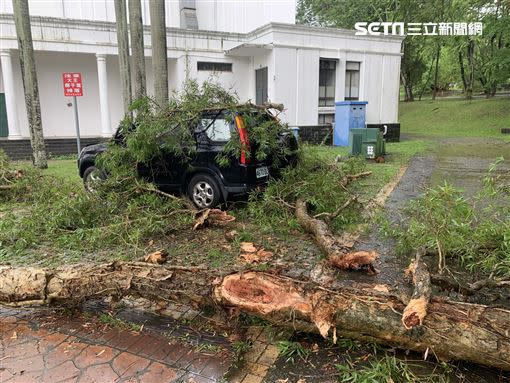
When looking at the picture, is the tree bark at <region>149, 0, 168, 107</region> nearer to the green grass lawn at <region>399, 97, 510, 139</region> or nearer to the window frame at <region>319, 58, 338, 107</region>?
the window frame at <region>319, 58, 338, 107</region>

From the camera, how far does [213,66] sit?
18.6 meters

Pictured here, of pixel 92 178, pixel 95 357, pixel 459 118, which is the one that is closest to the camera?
pixel 95 357

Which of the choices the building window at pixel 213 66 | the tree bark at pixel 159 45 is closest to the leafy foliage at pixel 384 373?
the tree bark at pixel 159 45

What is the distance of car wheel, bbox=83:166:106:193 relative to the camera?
254 inches

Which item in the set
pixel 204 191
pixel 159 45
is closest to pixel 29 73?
pixel 159 45

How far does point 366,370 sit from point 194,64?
55.8ft

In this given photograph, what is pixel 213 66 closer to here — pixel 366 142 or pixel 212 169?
pixel 366 142

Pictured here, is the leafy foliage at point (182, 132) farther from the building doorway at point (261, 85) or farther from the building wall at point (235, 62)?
the building doorway at point (261, 85)

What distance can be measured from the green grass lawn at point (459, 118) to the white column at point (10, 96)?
817 inches

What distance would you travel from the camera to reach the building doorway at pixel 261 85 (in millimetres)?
18125

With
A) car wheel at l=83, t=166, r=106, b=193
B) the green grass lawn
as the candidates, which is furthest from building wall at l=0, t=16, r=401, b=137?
car wheel at l=83, t=166, r=106, b=193

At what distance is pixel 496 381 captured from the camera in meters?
2.57

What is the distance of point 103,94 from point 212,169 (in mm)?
12430

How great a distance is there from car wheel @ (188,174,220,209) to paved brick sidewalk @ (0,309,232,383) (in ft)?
10.6
